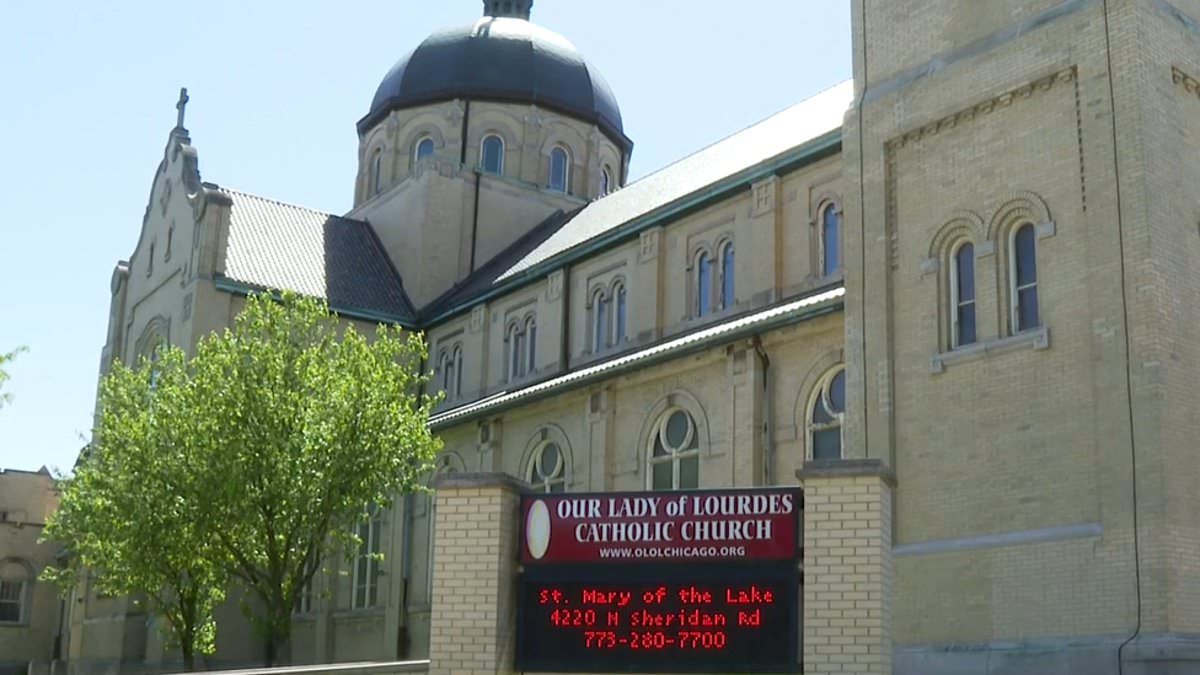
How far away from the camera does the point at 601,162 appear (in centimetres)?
4972

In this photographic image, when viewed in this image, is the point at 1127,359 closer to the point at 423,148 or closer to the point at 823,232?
the point at 823,232

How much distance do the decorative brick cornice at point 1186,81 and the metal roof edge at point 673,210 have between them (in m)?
8.79

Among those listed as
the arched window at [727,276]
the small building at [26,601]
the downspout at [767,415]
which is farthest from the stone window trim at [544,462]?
the small building at [26,601]

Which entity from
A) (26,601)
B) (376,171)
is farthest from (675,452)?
(26,601)

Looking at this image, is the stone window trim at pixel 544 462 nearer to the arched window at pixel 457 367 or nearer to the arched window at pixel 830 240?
the arched window at pixel 457 367

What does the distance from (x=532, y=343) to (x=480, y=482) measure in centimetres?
2566

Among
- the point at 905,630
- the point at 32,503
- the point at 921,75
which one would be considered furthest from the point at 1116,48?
the point at 32,503

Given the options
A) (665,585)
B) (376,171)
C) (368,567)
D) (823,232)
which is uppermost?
(376,171)

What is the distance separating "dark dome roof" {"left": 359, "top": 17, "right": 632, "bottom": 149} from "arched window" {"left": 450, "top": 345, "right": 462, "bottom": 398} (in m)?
10.2

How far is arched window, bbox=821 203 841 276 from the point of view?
28797 millimetres

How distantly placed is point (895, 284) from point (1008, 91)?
10.6 feet

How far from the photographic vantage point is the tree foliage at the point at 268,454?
27953 millimetres

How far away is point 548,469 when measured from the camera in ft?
111

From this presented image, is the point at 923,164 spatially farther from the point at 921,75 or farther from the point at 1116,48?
the point at 1116,48
